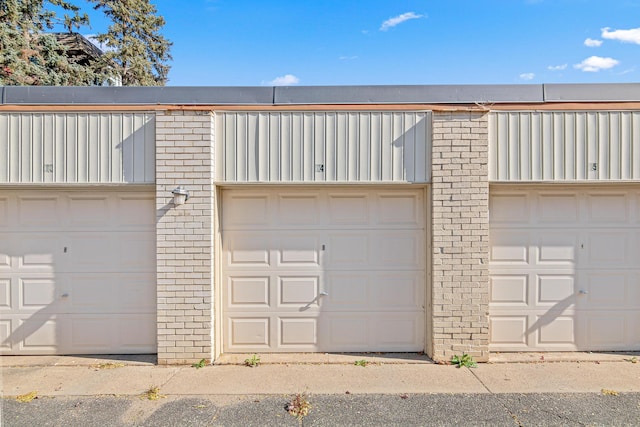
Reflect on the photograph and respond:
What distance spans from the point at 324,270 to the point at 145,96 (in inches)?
127

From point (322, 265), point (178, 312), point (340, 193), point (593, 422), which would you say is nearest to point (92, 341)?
point (178, 312)

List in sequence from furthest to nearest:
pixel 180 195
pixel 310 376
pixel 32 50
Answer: pixel 32 50
pixel 180 195
pixel 310 376

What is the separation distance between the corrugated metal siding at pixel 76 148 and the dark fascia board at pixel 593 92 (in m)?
5.11

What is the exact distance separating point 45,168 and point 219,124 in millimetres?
2206

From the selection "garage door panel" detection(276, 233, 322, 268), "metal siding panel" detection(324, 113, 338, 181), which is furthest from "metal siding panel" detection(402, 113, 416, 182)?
"garage door panel" detection(276, 233, 322, 268)

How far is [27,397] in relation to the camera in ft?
12.2

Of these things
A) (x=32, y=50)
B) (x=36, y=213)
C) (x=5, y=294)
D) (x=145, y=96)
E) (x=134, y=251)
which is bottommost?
(x=5, y=294)

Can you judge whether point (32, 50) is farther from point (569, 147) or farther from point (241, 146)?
point (569, 147)

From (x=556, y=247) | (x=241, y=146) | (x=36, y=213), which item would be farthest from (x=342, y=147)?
(x=36, y=213)

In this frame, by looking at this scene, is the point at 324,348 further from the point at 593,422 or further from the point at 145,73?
the point at 145,73

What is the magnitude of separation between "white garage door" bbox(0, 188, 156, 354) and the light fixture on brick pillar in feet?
1.84

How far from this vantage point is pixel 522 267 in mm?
4777

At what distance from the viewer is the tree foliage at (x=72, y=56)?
455 inches

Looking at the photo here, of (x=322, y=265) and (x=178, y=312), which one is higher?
(x=322, y=265)
